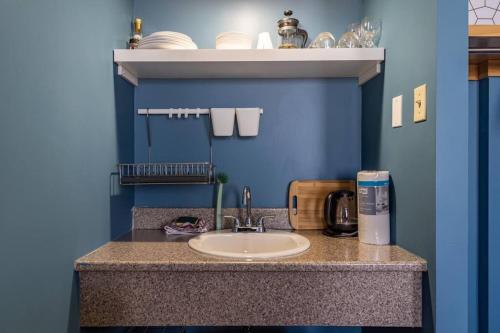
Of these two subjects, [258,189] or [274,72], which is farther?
[258,189]

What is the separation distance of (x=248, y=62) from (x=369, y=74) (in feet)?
1.97

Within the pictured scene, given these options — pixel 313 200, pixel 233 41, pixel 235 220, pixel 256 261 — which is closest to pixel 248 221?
pixel 235 220

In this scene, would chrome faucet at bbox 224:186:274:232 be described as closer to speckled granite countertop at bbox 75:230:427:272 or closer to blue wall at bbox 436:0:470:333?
speckled granite countertop at bbox 75:230:427:272

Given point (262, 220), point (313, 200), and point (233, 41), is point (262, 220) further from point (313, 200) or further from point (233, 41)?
point (233, 41)

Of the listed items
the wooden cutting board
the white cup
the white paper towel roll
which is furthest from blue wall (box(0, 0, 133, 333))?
the white paper towel roll

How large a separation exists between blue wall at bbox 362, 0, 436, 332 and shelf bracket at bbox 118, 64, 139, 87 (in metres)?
1.20

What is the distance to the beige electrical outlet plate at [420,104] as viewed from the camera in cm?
109

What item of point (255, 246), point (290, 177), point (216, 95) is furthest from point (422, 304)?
point (216, 95)

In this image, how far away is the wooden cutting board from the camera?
166 cm

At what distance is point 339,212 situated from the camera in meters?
1.51

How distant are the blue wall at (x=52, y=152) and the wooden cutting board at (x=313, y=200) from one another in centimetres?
91

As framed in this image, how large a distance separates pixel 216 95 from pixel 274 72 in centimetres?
34

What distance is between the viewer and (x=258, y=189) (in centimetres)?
172

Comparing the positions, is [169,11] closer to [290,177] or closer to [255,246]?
[290,177]
